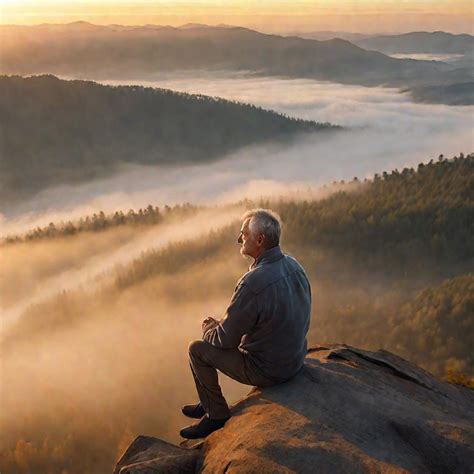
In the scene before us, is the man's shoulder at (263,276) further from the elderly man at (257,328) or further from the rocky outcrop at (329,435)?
the rocky outcrop at (329,435)

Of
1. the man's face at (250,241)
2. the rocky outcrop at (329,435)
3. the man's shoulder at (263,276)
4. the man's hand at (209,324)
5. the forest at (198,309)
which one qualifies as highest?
the man's face at (250,241)

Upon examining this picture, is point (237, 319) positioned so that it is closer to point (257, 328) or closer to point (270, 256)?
point (257, 328)

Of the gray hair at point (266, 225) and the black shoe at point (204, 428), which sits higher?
the gray hair at point (266, 225)

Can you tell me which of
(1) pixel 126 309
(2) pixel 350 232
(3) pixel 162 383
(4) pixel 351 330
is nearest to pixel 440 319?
(4) pixel 351 330

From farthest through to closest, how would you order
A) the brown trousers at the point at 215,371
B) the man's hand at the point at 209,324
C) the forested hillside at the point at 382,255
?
1. the forested hillside at the point at 382,255
2. the man's hand at the point at 209,324
3. the brown trousers at the point at 215,371

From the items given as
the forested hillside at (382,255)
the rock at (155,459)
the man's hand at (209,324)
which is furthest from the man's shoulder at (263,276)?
the forested hillside at (382,255)

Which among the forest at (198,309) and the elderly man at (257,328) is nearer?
the elderly man at (257,328)

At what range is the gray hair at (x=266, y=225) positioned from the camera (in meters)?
7.79

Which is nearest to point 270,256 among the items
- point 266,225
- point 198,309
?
point 266,225

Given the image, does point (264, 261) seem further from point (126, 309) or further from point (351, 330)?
point (126, 309)

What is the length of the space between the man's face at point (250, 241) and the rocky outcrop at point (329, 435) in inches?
81.5

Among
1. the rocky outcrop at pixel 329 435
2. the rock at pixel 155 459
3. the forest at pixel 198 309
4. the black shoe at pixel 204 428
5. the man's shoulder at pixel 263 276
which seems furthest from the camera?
the forest at pixel 198 309

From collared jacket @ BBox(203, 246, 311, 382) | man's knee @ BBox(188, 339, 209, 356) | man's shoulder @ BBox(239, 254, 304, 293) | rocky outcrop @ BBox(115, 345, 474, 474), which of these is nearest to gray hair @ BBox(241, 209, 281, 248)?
collared jacket @ BBox(203, 246, 311, 382)

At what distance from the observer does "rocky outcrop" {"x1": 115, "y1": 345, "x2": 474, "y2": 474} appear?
6773 mm
